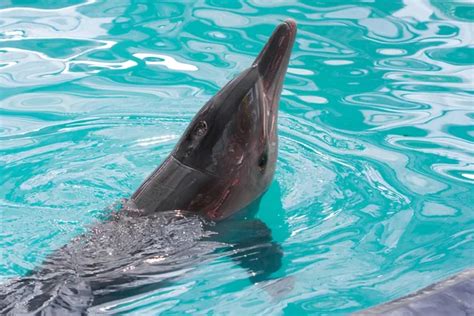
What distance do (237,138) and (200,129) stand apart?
0.23 metres

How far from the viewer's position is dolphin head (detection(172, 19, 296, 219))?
4.97 m

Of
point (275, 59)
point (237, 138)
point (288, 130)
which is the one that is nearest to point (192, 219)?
point (237, 138)

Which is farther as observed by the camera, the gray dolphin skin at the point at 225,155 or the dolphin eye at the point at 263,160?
the dolphin eye at the point at 263,160

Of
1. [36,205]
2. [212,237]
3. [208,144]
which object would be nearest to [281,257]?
[212,237]

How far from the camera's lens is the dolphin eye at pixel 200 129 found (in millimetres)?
4977

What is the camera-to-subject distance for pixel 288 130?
6445mm

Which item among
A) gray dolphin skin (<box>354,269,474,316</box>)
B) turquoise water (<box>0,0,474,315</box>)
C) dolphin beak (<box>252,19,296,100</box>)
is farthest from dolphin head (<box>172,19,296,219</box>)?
gray dolphin skin (<box>354,269,474,316</box>)

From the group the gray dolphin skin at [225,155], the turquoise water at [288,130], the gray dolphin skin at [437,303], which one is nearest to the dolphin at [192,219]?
the gray dolphin skin at [225,155]

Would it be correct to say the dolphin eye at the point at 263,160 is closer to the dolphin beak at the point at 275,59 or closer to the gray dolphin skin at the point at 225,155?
the gray dolphin skin at the point at 225,155

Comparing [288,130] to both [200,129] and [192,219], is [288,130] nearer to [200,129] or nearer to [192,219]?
[200,129]

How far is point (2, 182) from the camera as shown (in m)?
5.89

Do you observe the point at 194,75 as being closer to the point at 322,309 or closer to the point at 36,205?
the point at 36,205

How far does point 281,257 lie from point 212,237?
0.40 metres

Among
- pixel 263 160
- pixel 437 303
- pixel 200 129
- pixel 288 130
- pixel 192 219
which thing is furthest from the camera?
pixel 288 130
